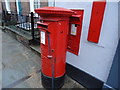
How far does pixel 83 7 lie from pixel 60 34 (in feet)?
2.15

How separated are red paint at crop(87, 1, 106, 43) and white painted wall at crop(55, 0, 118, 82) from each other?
0.18ft

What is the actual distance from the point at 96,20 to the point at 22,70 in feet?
6.86

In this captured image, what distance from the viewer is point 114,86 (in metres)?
1.41

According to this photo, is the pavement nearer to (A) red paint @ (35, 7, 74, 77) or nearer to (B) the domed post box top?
(A) red paint @ (35, 7, 74, 77)

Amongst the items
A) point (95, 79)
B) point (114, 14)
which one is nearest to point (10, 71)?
point (95, 79)

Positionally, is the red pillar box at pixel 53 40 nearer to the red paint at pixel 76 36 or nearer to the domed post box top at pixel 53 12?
the domed post box top at pixel 53 12

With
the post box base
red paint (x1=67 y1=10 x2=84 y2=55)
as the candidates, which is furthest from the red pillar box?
red paint (x1=67 y1=10 x2=84 y2=55)

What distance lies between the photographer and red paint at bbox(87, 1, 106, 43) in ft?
4.55

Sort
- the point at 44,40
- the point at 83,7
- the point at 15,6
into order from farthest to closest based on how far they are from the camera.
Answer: the point at 15,6, the point at 83,7, the point at 44,40

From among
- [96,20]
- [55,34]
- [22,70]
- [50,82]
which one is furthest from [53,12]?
[22,70]

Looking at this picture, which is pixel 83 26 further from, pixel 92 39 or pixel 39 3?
pixel 39 3

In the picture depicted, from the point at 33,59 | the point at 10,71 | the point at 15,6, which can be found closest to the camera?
the point at 10,71

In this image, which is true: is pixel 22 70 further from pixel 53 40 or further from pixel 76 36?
pixel 76 36

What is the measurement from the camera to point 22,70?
2451 mm
